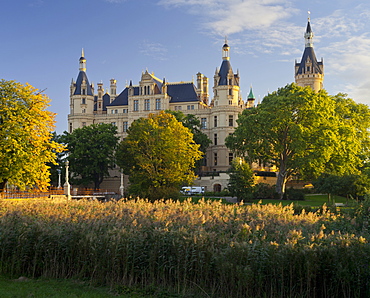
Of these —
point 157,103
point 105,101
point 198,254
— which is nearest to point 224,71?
point 157,103

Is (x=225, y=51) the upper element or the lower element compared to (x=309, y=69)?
upper

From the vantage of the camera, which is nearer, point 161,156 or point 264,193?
point 161,156

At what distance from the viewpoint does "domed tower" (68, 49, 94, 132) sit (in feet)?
280

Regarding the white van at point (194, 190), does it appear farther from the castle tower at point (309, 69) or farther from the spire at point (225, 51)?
the castle tower at point (309, 69)

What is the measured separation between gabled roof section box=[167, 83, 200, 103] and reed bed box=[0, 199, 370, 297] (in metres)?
67.1

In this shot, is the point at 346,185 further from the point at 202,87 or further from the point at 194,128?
the point at 202,87

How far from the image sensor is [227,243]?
10977mm

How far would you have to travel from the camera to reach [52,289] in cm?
1116

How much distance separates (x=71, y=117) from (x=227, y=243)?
78.9m

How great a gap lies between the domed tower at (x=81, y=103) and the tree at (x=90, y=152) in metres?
19.8

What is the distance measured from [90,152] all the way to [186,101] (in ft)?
78.7

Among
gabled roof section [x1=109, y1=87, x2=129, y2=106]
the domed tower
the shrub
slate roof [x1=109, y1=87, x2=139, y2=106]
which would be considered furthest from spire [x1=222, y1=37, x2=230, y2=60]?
the shrub

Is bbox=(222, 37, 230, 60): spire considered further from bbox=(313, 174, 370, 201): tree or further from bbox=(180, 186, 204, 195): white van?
bbox=(313, 174, 370, 201): tree

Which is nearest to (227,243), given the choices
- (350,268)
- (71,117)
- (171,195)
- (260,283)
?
(260,283)
